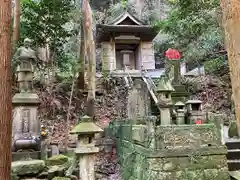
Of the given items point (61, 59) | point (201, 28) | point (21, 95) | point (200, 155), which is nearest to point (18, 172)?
point (21, 95)

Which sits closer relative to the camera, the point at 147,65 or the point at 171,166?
the point at 171,166

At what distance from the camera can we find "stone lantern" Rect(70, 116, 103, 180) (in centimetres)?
554

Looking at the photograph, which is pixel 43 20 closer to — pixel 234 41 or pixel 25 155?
pixel 25 155

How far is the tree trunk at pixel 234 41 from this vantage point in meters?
2.51

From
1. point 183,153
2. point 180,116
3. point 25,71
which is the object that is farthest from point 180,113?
point 25,71

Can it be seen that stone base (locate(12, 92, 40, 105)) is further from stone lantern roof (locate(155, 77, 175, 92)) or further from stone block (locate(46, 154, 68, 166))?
stone lantern roof (locate(155, 77, 175, 92))

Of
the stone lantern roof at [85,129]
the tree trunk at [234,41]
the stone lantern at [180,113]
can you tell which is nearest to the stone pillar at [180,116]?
the stone lantern at [180,113]

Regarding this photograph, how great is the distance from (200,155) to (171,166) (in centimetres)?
72

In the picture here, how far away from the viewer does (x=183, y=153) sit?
634 cm

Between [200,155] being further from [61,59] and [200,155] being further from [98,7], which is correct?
[98,7]

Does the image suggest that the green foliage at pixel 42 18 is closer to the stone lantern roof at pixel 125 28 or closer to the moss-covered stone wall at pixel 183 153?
the stone lantern roof at pixel 125 28

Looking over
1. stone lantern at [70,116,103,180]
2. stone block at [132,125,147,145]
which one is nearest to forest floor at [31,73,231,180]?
stone block at [132,125,147,145]

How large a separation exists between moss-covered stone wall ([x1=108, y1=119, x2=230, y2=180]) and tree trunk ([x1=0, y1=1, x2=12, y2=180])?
11.7ft

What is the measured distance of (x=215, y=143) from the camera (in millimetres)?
6527
